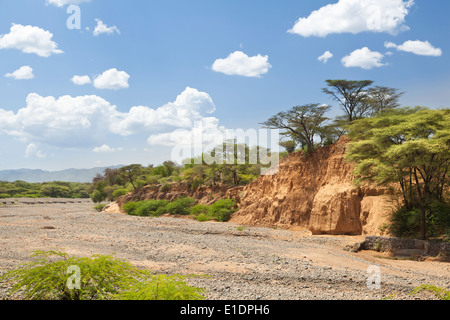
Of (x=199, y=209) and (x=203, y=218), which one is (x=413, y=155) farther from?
(x=199, y=209)

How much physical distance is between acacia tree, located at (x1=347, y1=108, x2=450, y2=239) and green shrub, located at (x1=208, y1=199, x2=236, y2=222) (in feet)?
40.0

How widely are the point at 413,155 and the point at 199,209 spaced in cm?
1982

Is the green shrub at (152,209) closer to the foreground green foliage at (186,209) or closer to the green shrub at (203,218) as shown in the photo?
the foreground green foliage at (186,209)

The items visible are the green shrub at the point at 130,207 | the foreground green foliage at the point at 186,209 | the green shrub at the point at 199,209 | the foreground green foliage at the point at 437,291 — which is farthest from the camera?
the green shrub at the point at 130,207

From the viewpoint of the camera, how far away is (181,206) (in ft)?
106

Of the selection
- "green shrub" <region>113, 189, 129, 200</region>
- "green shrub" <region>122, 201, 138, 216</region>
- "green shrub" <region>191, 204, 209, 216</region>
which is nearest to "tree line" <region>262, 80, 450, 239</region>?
"green shrub" <region>191, 204, 209, 216</region>

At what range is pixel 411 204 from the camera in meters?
16.5

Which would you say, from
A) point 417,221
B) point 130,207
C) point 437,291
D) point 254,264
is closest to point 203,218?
point 130,207

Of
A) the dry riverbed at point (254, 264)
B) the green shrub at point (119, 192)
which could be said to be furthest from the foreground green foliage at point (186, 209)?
the dry riverbed at point (254, 264)

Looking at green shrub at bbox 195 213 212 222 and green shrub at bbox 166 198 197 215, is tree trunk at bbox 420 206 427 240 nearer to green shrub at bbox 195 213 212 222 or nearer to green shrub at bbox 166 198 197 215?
green shrub at bbox 195 213 212 222

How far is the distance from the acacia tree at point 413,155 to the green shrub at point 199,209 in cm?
1557

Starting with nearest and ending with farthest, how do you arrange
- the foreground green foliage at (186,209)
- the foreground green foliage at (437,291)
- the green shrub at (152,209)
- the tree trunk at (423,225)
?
the foreground green foliage at (437,291) → the tree trunk at (423,225) → the foreground green foliage at (186,209) → the green shrub at (152,209)

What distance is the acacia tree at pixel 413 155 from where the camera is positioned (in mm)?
14047
